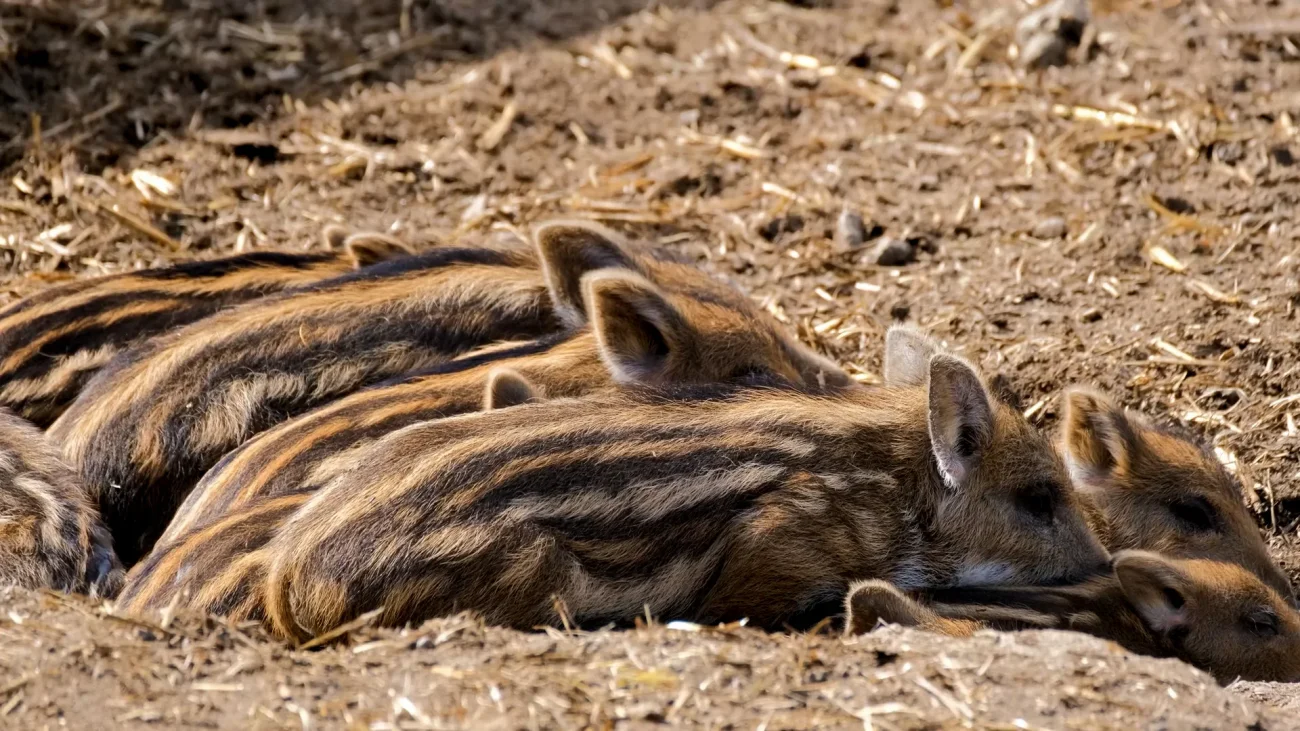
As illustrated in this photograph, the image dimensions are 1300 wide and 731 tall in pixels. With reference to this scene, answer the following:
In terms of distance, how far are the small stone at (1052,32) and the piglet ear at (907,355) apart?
269 cm

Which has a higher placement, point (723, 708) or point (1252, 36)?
point (1252, 36)

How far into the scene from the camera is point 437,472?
3.46 m

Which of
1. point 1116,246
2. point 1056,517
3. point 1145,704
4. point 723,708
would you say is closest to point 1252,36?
point 1116,246

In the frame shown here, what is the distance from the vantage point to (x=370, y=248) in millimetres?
5055

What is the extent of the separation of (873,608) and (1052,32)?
400cm

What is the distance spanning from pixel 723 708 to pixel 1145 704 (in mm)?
841

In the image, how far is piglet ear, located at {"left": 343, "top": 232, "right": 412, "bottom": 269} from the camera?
16.5ft

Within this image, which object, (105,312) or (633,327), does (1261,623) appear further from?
(105,312)

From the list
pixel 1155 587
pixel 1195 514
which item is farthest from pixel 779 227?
pixel 1155 587

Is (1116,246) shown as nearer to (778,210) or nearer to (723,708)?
(778,210)

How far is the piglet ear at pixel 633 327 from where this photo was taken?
4.32 meters

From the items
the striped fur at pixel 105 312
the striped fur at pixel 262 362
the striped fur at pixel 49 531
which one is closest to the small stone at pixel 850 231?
the striped fur at pixel 262 362

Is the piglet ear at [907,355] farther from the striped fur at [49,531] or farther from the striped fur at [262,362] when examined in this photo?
the striped fur at [49,531]

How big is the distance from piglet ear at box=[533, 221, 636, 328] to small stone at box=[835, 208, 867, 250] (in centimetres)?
125
